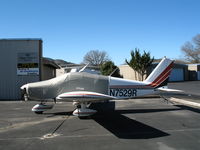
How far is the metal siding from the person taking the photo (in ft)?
58.4

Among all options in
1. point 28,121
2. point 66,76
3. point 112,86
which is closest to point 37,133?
point 28,121

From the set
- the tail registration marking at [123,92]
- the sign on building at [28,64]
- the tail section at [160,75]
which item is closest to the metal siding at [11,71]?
the sign on building at [28,64]

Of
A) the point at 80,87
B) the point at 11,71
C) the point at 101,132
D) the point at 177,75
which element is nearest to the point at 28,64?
the point at 11,71

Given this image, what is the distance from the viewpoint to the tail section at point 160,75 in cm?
1126

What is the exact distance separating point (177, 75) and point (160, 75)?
38430mm

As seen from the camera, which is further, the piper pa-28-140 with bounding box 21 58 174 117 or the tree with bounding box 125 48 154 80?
the tree with bounding box 125 48 154 80

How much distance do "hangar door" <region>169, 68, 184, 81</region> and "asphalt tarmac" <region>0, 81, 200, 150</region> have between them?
38.5 m

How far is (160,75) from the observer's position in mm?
11477

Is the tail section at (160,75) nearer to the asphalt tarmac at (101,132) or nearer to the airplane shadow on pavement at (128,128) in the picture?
the asphalt tarmac at (101,132)

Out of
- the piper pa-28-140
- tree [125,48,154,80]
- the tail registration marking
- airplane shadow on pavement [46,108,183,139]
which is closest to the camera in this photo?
airplane shadow on pavement [46,108,183,139]

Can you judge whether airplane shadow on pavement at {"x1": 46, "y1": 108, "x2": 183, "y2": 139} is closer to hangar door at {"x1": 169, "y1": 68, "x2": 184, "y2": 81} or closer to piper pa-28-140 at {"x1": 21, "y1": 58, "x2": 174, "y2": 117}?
piper pa-28-140 at {"x1": 21, "y1": 58, "x2": 174, "y2": 117}

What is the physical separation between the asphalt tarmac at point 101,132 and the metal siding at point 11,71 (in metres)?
8.42

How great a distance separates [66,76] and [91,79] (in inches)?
49.7

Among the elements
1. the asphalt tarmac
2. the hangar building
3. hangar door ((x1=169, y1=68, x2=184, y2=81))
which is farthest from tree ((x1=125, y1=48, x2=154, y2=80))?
the asphalt tarmac
